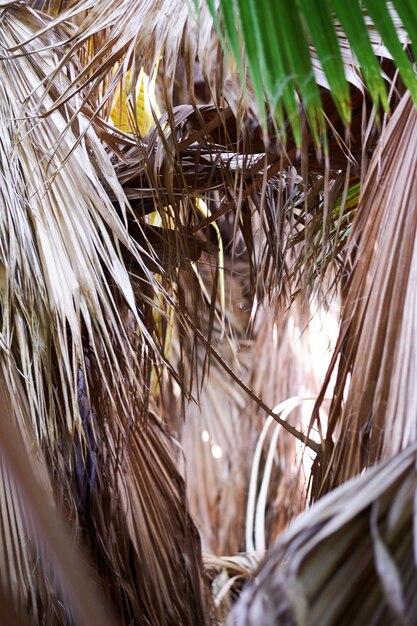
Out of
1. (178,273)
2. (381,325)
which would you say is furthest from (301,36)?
(178,273)

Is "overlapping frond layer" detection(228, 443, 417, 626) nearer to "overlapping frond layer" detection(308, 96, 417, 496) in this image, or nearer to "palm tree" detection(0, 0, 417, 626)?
"palm tree" detection(0, 0, 417, 626)

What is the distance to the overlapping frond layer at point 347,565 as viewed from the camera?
414 mm

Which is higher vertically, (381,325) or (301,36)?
(301,36)

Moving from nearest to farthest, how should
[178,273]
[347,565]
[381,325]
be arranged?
[347,565] < [381,325] < [178,273]

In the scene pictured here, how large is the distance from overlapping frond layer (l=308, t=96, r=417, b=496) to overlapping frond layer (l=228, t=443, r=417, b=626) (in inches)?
4.9

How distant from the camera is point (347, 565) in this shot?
1.42 feet

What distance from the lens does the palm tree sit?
0.45 metres

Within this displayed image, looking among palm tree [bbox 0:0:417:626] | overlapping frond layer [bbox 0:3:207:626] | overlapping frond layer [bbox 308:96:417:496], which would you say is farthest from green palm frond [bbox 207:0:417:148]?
overlapping frond layer [bbox 0:3:207:626]

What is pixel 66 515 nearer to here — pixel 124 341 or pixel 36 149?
pixel 124 341

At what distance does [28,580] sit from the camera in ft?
3.20

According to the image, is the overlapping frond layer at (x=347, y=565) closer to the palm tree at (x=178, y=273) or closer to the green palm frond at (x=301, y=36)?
the palm tree at (x=178, y=273)

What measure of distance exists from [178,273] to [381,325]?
475mm

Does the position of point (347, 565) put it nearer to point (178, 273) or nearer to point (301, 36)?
point (301, 36)

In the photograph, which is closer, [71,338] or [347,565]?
[347,565]
